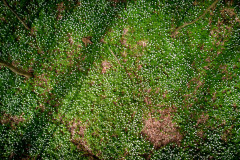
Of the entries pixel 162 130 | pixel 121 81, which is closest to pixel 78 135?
pixel 121 81

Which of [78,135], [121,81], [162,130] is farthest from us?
[78,135]

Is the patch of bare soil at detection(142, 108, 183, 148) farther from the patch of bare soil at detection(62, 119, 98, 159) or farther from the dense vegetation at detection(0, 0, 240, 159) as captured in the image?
the patch of bare soil at detection(62, 119, 98, 159)

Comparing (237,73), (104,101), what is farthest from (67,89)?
(237,73)

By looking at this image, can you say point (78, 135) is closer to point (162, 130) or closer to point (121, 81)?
point (121, 81)

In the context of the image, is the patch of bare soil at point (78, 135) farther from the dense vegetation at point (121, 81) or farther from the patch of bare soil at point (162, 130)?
the patch of bare soil at point (162, 130)

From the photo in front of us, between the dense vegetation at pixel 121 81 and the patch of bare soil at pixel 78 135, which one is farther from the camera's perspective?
the patch of bare soil at pixel 78 135

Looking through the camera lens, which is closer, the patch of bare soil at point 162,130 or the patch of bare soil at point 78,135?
the patch of bare soil at point 162,130

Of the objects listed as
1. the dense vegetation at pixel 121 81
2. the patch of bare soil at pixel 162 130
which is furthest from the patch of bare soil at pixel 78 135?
the patch of bare soil at pixel 162 130
